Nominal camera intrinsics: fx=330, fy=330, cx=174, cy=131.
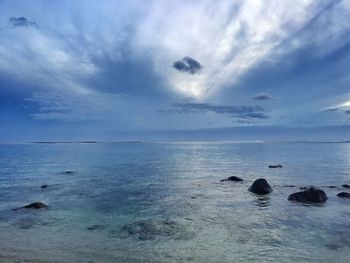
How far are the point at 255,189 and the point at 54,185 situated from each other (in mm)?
26457

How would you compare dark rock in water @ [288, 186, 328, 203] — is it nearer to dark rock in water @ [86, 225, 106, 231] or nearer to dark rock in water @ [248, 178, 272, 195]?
dark rock in water @ [248, 178, 272, 195]

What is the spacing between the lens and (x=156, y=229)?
73.7 ft

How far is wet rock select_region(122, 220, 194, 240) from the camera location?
21.0 m

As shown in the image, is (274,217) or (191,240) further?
(274,217)

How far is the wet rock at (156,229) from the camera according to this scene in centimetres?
2102

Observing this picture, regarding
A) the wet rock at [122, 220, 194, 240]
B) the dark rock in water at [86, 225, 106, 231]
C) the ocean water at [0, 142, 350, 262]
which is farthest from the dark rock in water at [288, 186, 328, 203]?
the dark rock in water at [86, 225, 106, 231]

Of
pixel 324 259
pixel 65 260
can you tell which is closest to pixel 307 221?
pixel 324 259

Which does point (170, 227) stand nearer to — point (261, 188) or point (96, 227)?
point (96, 227)

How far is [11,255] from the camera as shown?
682 inches

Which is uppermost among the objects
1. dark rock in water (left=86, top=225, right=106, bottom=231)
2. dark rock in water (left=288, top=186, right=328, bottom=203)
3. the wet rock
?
dark rock in water (left=288, top=186, right=328, bottom=203)

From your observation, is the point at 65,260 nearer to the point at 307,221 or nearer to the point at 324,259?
the point at 324,259

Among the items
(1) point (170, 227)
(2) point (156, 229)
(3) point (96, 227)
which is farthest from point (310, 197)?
(3) point (96, 227)

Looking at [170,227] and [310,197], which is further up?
[310,197]

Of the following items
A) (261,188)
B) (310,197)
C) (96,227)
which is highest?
(261,188)
